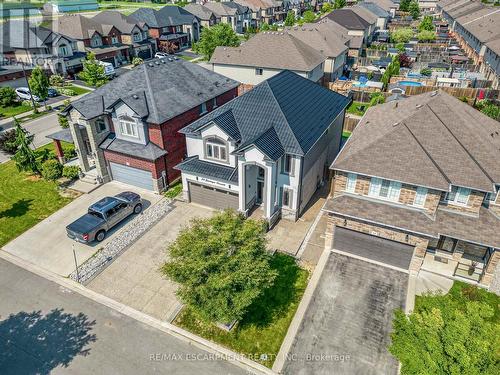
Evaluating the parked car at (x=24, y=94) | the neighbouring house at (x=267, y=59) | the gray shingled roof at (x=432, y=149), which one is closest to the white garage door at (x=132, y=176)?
the gray shingled roof at (x=432, y=149)

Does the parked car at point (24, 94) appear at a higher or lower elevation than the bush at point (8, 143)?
higher

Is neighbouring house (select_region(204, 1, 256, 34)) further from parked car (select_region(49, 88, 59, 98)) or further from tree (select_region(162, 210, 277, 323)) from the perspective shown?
tree (select_region(162, 210, 277, 323))

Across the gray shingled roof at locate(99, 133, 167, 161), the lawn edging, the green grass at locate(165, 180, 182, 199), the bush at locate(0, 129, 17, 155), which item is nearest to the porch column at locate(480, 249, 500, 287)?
the lawn edging

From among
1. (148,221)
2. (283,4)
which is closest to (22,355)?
(148,221)

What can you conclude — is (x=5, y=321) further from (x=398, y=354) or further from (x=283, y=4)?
(x=283, y=4)

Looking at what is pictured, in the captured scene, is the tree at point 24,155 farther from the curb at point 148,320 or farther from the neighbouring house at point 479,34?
the neighbouring house at point 479,34

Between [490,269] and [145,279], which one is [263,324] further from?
[490,269]
